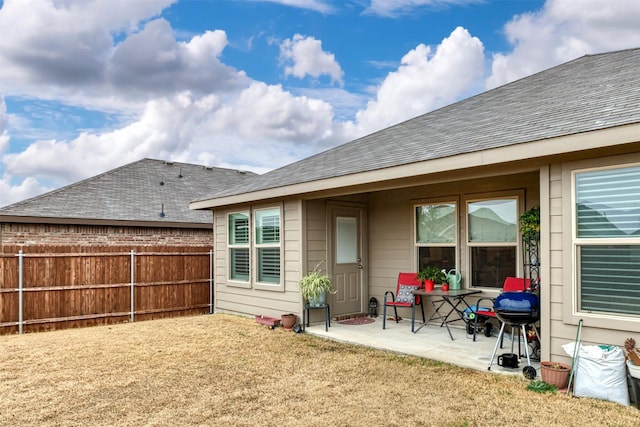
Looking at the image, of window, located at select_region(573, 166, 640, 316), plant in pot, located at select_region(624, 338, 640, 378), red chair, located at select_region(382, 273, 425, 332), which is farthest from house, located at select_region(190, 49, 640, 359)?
red chair, located at select_region(382, 273, 425, 332)

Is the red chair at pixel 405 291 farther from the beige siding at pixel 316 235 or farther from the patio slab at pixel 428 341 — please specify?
the beige siding at pixel 316 235

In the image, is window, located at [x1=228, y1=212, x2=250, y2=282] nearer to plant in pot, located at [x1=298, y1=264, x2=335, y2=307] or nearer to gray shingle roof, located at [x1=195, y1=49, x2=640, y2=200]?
gray shingle roof, located at [x1=195, y1=49, x2=640, y2=200]

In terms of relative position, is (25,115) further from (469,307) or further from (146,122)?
(469,307)

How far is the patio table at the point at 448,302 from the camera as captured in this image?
616cm

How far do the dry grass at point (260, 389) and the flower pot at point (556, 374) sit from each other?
201mm

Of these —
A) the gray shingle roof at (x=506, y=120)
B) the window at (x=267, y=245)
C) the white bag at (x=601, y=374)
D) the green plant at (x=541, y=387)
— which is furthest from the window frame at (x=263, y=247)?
the white bag at (x=601, y=374)

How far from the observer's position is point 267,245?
8.05 metres

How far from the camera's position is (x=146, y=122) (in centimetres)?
1433

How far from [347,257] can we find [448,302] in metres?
1.90

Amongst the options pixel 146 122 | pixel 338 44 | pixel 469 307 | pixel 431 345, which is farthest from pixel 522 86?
pixel 146 122

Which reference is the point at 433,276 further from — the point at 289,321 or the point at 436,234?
the point at 289,321

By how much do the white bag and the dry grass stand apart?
4.6 inches

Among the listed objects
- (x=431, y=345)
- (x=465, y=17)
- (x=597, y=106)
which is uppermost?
(x=465, y=17)

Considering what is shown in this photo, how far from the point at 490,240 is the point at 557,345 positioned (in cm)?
241
